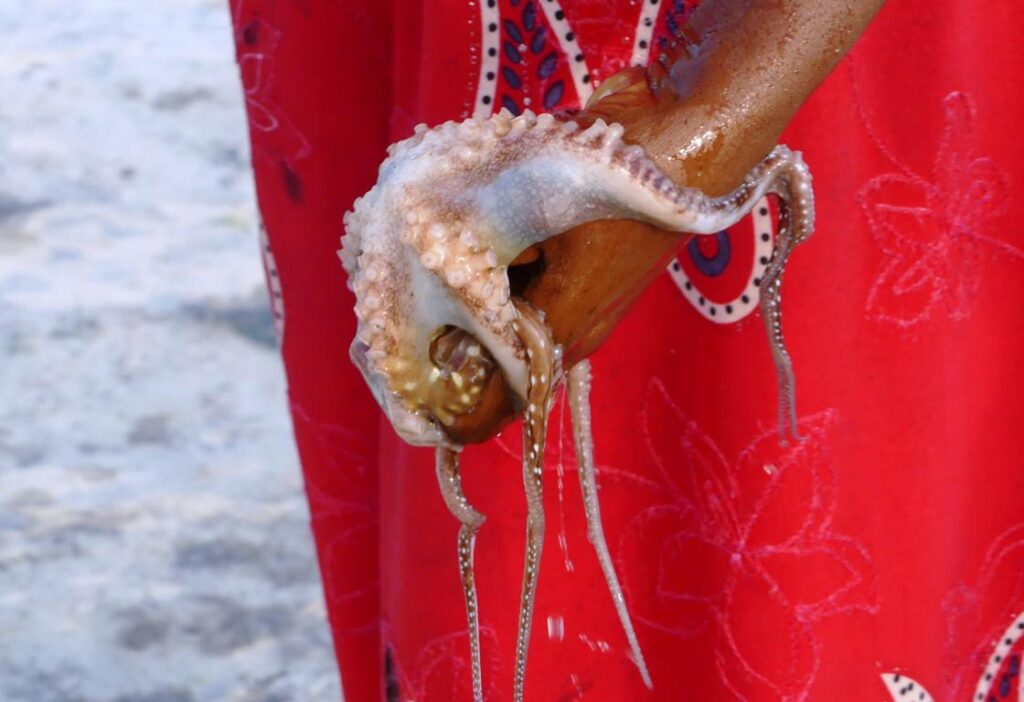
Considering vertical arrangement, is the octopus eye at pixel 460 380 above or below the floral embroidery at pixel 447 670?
above

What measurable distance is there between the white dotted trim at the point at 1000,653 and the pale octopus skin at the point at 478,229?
33cm

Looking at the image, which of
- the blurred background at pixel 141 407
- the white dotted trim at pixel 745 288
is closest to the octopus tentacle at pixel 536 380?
the white dotted trim at pixel 745 288

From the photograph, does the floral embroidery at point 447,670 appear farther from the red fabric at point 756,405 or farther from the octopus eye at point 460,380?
the octopus eye at point 460,380

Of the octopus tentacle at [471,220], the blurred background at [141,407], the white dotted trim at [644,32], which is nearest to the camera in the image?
the octopus tentacle at [471,220]

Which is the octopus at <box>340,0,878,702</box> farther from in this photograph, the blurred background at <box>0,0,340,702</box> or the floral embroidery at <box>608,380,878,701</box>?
the blurred background at <box>0,0,340,702</box>

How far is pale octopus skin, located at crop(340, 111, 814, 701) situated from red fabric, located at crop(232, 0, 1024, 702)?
175 millimetres

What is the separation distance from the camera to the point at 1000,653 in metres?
0.63

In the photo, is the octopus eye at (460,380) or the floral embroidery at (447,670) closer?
the octopus eye at (460,380)

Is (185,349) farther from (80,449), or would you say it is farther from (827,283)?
(827,283)

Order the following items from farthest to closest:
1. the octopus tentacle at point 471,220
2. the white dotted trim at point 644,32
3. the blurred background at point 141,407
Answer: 1. the blurred background at point 141,407
2. the white dotted trim at point 644,32
3. the octopus tentacle at point 471,220

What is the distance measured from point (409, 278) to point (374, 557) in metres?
0.41

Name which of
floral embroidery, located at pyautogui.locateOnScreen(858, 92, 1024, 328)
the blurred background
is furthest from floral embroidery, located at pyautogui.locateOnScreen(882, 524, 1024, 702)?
the blurred background

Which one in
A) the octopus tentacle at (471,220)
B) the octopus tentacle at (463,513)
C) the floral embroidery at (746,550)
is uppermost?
the octopus tentacle at (471,220)

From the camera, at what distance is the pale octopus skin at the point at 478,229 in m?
0.35
